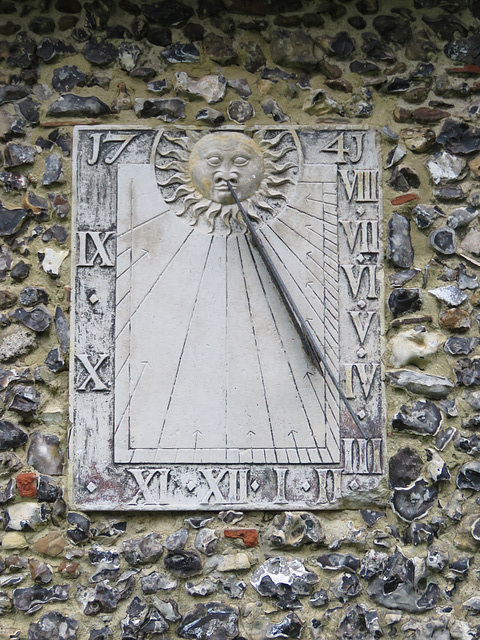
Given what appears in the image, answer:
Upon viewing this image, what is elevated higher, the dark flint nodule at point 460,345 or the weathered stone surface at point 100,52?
the weathered stone surface at point 100,52

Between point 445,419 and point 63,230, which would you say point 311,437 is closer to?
point 445,419

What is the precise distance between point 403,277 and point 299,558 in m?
1.22

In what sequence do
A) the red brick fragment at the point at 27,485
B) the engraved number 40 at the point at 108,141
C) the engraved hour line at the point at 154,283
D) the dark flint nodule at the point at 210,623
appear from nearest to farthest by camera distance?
the dark flint nodule at the point at 210,623
the red brick fragment at the point at 27,485
the engraved hour line at the point at 154,283
the engraved number 40 at the point at 108,141

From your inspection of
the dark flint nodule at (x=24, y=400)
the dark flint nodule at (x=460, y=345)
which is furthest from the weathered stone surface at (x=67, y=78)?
the dark flint nodule at (x=460, y=345)

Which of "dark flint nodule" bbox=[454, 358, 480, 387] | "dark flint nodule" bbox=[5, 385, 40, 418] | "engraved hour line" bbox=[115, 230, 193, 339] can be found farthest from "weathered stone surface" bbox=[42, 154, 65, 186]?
"dark flint nodule" bbox=[454, 358, 480, 387]

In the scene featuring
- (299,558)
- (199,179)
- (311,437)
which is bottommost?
(299,558)

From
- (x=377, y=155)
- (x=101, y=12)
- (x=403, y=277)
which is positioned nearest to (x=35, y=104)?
(x=101, y=12)

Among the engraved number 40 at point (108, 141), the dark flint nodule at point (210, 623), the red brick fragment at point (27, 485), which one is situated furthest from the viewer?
the engraved number 40 at point (108, 141)

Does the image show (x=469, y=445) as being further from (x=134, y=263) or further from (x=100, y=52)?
(x=100, y=52)

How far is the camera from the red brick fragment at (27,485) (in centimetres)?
340

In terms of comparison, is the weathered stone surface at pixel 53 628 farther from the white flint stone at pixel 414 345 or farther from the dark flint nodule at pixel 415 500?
the white flint stone at pixel 414 345

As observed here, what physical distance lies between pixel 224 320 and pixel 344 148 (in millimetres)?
903

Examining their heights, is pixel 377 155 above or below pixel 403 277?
above

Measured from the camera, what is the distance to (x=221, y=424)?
3.44 meters
